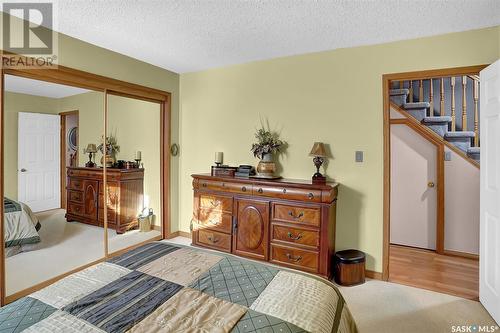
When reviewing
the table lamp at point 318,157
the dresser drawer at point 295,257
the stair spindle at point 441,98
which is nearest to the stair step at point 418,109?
the stair spindle at point 441,98

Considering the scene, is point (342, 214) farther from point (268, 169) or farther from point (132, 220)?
point (132, 220)

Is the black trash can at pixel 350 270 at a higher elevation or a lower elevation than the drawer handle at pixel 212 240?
lower

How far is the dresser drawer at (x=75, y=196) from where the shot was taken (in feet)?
10.2

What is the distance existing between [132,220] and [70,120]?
1469 millimetres

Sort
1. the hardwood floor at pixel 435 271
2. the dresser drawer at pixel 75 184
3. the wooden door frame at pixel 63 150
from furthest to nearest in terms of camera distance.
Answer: the dresser drawer at pixel 75 184
the wooden door frame at pixel 63 150
the hardwood floor at pixel 435 271

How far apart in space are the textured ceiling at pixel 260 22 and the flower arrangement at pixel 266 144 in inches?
37.9

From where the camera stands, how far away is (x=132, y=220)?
3701 mm

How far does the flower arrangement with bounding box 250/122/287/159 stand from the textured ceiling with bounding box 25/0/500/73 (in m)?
0.96

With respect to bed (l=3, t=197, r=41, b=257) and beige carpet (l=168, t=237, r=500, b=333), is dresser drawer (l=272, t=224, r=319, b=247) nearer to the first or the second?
beige carpet (l=168, t=237, r=500, b=333)

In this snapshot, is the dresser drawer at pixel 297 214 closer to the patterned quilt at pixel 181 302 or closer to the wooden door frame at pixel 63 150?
the patterned quilt at pixel 181 302

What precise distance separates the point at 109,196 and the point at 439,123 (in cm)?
436

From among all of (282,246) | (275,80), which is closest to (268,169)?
(282,246)

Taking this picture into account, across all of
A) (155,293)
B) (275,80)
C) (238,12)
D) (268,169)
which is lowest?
(155,293)

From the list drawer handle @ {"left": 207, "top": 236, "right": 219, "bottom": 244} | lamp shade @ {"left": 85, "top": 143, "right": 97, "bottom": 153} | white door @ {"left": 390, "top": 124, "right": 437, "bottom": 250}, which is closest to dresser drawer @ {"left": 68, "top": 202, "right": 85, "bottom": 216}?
lamp shade @ {"left": 85, "top": 143, "right": 97, "bottom": 153}
